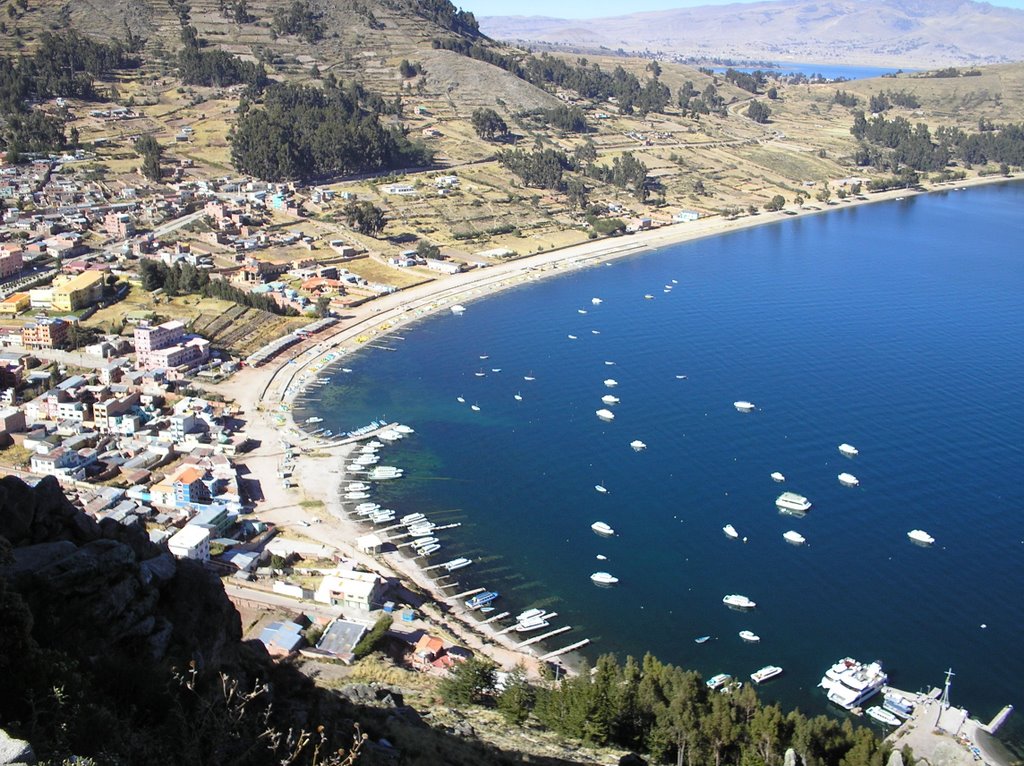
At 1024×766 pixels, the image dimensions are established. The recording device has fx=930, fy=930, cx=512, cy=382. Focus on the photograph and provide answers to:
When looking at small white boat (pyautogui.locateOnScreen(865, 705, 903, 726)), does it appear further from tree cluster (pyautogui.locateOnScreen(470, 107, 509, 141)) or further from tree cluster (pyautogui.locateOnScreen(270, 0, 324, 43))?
tree cluster (pyautogui.locateOnScreen(270, 0, 324, 43))

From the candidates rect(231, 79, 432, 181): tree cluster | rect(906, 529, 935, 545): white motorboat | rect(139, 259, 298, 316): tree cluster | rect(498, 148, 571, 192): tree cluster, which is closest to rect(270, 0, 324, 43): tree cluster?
rect(231, 79, 432, 181): tree cluster

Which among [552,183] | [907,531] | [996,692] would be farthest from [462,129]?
[996,692]

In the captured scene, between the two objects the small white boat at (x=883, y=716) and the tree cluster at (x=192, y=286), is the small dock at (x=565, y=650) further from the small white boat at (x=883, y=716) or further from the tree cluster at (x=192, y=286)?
the tree cluster at (x=192, y=286)

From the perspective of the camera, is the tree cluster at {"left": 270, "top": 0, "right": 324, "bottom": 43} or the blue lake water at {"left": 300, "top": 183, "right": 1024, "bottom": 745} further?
the tree cluster at {"left": 270, "top": 0, "right": 324, "bottom": 43}

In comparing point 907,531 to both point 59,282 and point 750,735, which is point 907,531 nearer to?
point 750,735

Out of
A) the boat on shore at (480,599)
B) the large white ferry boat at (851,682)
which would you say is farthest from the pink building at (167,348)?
the large white ferry boat at (851,682)

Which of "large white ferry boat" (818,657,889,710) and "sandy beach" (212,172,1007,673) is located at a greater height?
"sandy beach" (212,172,1007,673)

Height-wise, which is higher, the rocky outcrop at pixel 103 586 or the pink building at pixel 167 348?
the rocky outcrop at pixel 103 586
